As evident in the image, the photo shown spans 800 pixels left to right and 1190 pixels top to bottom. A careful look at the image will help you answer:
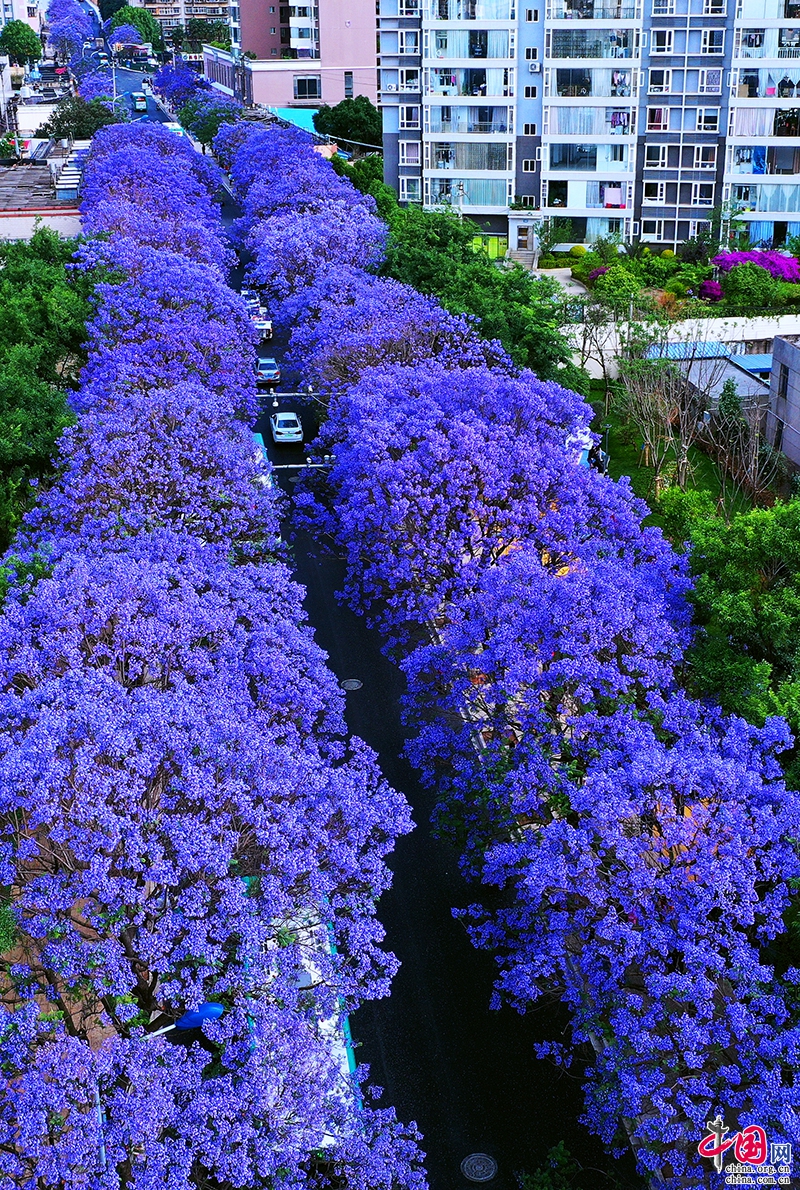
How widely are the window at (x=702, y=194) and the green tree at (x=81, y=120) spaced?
36.8m

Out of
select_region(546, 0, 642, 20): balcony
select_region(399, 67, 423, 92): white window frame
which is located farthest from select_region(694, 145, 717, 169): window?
select_region(399, 67, 423, 92): white window frame

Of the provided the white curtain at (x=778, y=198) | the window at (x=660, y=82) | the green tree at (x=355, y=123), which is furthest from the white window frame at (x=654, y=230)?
the green tree at (x=355, y=123)

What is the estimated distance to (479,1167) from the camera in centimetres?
1697

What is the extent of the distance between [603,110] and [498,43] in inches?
247

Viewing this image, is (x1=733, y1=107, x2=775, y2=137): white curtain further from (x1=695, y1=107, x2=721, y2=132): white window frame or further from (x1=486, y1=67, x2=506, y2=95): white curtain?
(x1=486, y1=67, x2=506, y2=95): white curtain

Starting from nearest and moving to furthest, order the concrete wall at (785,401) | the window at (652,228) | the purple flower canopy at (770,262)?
the concrete wall at (785,401)
the purple flower canopy at (770,262)
the window at (652,228)

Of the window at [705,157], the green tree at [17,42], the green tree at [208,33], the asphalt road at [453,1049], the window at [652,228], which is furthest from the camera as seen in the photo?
the green tree at [208,33]

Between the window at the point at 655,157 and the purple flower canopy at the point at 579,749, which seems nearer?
the purple flower canopy at the point at 579,749

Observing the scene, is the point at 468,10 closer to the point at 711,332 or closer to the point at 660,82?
the point at 660,82

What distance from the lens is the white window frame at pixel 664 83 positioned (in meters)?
58.2

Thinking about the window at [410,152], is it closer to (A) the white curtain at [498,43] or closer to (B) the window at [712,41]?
(A) the white curtain at [498,43]

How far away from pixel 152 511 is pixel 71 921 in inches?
447

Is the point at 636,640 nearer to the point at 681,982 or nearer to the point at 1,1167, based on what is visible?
the point at 681,982

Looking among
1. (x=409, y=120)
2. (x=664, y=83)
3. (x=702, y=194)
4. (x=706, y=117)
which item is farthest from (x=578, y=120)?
(x=409, y=120)
